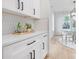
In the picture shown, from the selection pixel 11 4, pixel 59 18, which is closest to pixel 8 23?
pixel 11 4

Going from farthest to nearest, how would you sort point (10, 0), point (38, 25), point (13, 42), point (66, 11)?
point (66, 11) → point (38, 25) → point (10, 0) → point (13, 42)

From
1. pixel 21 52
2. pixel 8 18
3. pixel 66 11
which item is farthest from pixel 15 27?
pixel 66 11

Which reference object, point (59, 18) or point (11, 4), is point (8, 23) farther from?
point (59, 18)

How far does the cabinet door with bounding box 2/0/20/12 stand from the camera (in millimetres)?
1581

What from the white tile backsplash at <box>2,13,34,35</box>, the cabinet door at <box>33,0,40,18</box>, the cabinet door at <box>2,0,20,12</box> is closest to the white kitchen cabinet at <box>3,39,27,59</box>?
the cabinet door at <box>2,0,20,12</box>

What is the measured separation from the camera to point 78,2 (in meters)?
0.66

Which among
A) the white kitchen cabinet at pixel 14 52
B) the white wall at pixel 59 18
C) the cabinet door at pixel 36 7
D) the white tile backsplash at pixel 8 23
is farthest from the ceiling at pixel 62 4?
the white kitchen cabinet at pixel 14 52

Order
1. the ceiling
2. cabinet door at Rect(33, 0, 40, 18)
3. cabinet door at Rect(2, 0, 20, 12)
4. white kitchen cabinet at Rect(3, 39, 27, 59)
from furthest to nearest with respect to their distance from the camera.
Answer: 1. the ceiling
2. cabinet door at Rect(33, 0, 40, 18)
3. cabinet door at Rect(2, 0, 20, 12)
4. white kitchen cabinet at Rect(3, 39, 27, 59)

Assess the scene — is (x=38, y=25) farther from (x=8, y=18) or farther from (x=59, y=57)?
(x=8, y=18)

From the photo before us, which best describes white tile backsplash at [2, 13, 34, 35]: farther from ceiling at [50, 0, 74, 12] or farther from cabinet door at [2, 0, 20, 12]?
ceiling at [50, 0, 74, 12]

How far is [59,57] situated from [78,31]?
3082mm

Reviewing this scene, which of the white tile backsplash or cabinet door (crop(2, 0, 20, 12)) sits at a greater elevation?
cabinet door (crop(2, 0, 20, 12))

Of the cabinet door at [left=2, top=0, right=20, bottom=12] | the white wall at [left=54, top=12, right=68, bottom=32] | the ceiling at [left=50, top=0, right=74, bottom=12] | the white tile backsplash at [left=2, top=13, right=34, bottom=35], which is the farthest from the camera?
the white wall at [left=54, top=12, right=68, bottom=32]

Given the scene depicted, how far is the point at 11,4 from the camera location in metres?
1.83
